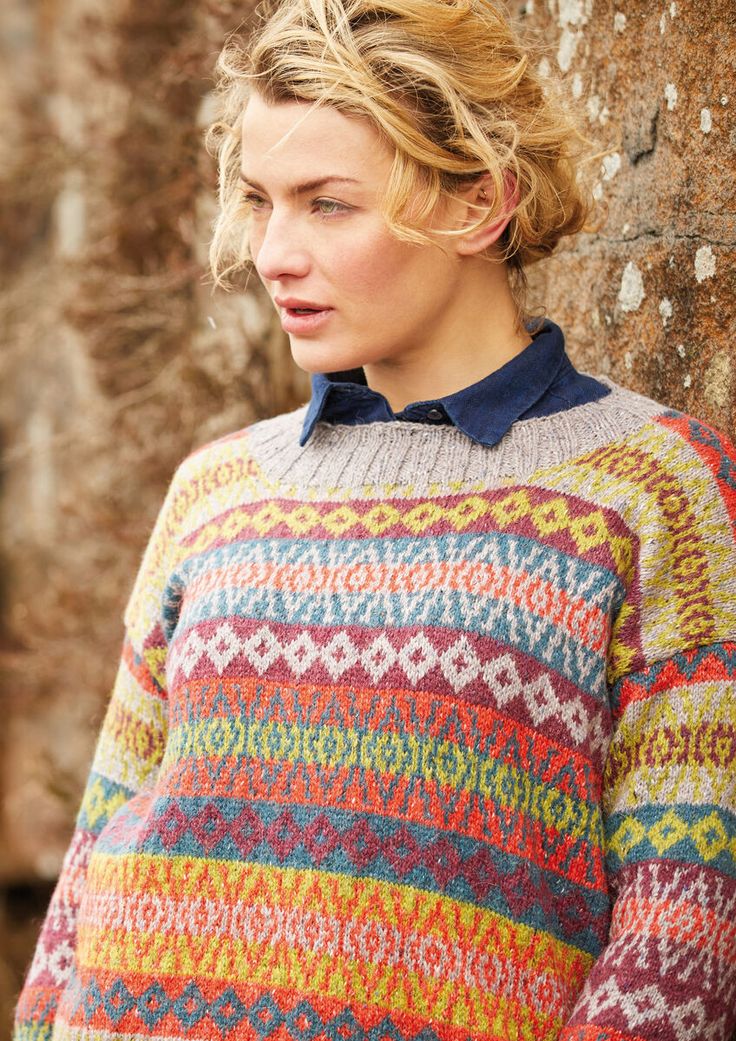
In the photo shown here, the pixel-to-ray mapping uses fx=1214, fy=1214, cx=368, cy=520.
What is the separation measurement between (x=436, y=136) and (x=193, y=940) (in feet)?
3.55

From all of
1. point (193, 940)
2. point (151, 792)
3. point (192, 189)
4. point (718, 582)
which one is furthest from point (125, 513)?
point (718, 582)

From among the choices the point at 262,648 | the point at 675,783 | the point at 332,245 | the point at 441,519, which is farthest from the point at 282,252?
the point at 675,783

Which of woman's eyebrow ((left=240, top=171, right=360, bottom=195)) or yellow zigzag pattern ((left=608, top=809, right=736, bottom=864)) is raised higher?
woman's eyebrow ((left=240, top=171, right=360, bottom=195))

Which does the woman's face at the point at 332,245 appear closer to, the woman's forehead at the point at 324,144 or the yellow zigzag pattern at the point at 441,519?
the woman's forehead at the point at 324,144

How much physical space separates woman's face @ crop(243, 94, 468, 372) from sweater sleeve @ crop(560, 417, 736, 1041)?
1.32ft

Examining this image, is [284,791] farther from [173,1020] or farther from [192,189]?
[192,189]

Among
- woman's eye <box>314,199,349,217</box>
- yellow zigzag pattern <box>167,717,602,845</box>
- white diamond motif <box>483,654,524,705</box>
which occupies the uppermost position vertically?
woman's eye <box>314,199,349,217</box>

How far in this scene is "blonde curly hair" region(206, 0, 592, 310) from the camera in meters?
1.51

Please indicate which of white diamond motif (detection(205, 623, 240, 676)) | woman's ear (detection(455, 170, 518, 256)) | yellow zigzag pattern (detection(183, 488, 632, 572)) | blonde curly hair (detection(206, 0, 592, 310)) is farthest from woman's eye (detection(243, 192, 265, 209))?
white diamond motif (detection(205, 623, 240, 676))

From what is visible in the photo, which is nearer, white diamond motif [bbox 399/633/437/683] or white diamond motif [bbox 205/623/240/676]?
white diamond motif [bbox 399/633/437/683]

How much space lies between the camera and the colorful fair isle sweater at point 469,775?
1.43m

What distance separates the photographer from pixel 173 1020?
1.55 meters

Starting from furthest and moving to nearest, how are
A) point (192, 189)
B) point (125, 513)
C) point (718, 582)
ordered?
point (125, 513) → point (192, 189) → point (718, 582)

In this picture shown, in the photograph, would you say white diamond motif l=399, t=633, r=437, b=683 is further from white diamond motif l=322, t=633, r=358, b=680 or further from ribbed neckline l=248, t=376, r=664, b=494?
ribbed neckline l=248, t=376, r=664, b=494
